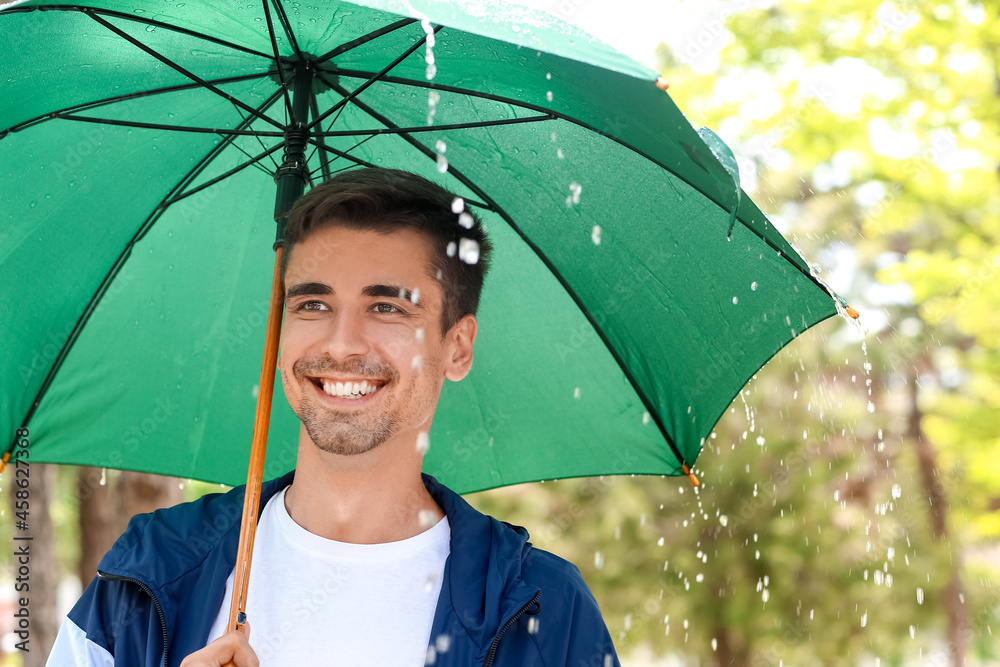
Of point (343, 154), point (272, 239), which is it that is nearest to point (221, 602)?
point (272, 239)

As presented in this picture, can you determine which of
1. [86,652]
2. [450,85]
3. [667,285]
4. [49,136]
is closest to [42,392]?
[49,136]

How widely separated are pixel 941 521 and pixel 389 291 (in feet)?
54.9

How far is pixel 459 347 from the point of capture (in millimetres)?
3246

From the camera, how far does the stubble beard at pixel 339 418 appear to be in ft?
9.34

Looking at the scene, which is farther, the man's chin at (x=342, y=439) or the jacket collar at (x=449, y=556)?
the man's chin at (x=342, y=439)

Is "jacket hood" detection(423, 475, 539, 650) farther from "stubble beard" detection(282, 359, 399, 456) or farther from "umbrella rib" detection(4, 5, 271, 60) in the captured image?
"umbrella rib" detection(4, 5, 271, 60)

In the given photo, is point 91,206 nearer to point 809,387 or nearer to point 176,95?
point 176,95

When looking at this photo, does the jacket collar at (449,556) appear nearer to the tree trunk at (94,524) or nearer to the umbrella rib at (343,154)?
the umbrella rib at (343,154)

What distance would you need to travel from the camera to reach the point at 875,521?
1748 cm

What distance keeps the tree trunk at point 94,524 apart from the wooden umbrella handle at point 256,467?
5679mm

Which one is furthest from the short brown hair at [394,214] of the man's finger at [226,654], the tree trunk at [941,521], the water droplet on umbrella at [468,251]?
the tree trunk at [941,521]

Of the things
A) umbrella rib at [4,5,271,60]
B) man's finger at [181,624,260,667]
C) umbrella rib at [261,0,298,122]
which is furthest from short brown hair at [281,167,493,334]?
man's finger at [181,624,260,667]

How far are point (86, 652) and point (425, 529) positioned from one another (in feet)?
3.38

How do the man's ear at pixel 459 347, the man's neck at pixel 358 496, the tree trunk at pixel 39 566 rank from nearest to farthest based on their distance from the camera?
the man's neck at pixel 358 496 < the man's ear at pixel 459 347 < the tree trunk at pixel 39 566
